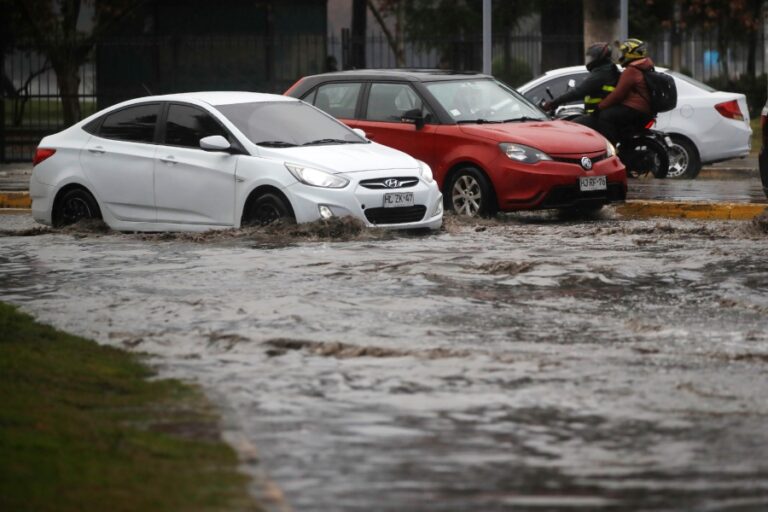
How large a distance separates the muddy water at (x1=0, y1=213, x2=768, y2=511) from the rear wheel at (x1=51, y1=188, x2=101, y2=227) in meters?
0.35

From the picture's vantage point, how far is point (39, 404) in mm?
7562

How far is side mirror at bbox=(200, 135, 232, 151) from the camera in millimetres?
15280

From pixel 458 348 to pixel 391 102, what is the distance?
9.13 m

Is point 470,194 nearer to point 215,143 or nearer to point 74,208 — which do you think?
point 215,143

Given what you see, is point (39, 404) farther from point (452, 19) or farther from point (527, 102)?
point (452, 19)

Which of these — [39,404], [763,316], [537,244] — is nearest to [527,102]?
[537,244]

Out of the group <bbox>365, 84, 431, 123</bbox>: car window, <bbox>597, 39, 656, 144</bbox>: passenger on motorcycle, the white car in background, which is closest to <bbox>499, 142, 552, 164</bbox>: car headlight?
<bbox>365, 84, 431, 123</bbox>: car window

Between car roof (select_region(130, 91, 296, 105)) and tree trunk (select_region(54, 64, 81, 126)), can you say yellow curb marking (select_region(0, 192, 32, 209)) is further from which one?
tree trunk (select_region(54, 64, 81, 126))

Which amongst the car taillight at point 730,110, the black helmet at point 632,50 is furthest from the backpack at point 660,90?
the car taillight at point 730,110

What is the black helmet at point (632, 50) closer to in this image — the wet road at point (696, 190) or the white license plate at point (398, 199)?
the wet road at point (696, 190)

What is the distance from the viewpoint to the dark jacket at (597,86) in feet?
66.5

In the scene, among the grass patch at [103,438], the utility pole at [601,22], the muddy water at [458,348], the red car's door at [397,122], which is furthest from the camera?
the utility pole at [601,22]

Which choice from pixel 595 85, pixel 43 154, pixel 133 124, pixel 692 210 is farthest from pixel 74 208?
pixel 595 85

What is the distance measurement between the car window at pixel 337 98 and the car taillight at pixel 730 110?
6.10 m
